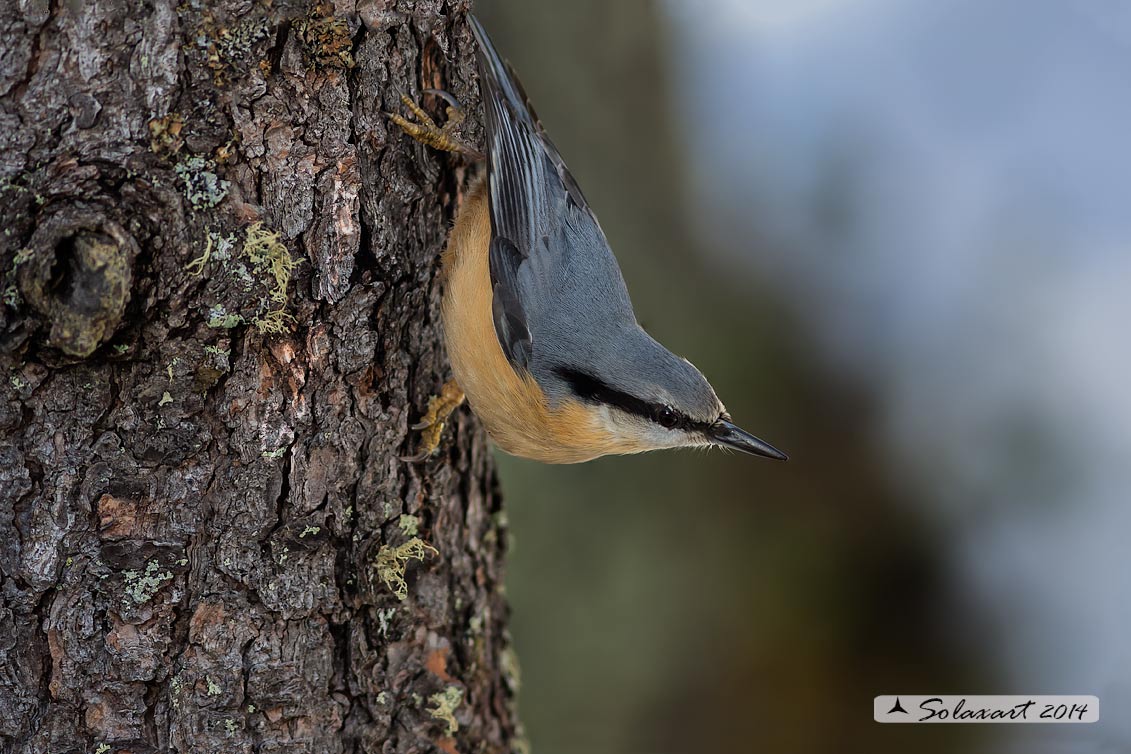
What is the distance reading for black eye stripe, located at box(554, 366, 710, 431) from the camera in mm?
2389

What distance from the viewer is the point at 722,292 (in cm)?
435

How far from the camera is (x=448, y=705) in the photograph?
2287mm

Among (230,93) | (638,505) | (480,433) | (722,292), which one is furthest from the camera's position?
(722,292)

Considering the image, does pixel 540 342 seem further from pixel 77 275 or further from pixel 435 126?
pixel 77 275

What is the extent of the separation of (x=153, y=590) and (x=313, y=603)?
0.33 m

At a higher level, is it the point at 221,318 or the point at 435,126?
the point at 435,126

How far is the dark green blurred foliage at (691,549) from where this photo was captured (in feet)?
13.3

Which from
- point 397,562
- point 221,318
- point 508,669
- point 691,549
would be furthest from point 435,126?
point 691,549

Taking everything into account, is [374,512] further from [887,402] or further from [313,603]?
[887,402]

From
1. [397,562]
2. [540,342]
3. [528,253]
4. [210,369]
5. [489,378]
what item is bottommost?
[397,562]

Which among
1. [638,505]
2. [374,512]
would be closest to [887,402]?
[638,505]

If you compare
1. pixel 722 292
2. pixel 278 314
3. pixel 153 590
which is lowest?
pixel 153 590

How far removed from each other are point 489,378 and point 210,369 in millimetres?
720

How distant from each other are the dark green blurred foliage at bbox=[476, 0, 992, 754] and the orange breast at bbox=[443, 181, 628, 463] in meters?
1.52
